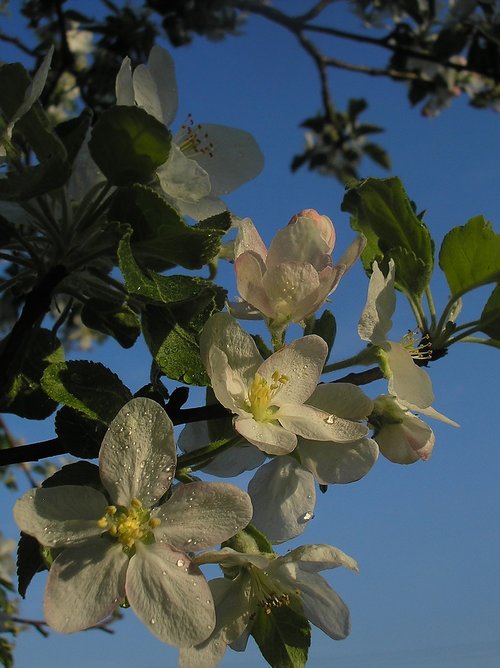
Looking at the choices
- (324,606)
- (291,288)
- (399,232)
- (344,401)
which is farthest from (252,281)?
(324,606)

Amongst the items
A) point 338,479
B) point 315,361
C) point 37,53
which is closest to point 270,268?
point 315,361

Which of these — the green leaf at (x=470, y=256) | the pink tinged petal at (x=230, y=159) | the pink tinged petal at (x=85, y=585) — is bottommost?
the pink tinged petal at (x=85, y=585)

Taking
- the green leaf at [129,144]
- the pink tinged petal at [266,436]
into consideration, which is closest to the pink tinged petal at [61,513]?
the pink tinged petal at [266,436]

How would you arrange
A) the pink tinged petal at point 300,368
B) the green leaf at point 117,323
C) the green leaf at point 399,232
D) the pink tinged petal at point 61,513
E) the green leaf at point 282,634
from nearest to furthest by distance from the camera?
1. the pink tinged petal at point 61,513
2. the pink tinged petal at point 300,368
3. the green leaf at point 282,634
4. the green leaf at point 399,232
5. the green leaf at point 117,323

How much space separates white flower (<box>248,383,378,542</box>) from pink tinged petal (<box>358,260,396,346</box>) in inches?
3.3

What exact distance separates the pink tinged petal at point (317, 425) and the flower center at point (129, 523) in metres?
0.16

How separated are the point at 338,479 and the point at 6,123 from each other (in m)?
0.57

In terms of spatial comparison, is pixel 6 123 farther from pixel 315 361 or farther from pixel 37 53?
pixel 37 53

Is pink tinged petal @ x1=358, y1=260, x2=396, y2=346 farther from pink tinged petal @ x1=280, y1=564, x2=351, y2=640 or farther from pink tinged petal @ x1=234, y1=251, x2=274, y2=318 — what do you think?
pink tinged petal @ x1=280, y1=564, x2=351, y2=640

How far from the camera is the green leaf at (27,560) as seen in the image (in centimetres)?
90

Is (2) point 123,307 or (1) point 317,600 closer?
(1) point 317,600

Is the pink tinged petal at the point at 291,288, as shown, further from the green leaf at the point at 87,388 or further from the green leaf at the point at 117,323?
the green leaf at the point at 117,323

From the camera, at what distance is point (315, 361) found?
0.82 meters

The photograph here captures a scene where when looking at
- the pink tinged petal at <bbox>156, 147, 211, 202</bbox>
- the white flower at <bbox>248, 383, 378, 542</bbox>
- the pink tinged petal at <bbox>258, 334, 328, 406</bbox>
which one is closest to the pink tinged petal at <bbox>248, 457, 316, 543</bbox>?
the white flower at <bbox>248, 383, 378, 542</bbox>
